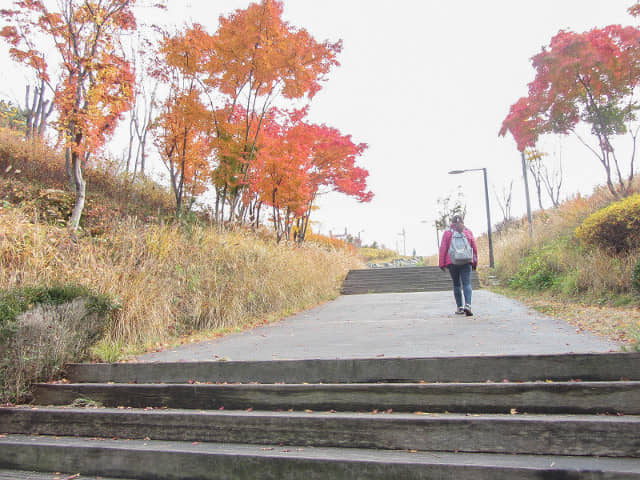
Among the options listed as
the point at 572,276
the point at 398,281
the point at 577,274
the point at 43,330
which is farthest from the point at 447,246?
the point at 398,281

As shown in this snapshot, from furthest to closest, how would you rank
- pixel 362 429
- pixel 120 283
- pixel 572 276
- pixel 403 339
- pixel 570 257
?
pixel 570 257
pixel 572 276
pixel 120 283
pixel 403 339
pixel 362 429

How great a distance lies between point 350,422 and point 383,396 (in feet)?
1.27

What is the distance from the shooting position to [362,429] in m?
2.60

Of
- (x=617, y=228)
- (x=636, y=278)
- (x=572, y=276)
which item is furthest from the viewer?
(x=572, y=276)

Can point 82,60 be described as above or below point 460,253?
above

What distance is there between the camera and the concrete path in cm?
393

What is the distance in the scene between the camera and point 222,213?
520 inches

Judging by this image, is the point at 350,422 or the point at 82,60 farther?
the point at 82,60

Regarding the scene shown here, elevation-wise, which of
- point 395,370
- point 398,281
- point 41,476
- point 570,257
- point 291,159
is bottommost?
point 41,476

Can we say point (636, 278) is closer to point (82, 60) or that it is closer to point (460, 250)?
point (460, 250)

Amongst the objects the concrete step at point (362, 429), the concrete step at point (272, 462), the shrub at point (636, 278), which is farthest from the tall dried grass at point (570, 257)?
the concrete step at point (272, 462)

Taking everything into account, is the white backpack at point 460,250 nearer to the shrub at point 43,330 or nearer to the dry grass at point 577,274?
the dry grass at point 577,274

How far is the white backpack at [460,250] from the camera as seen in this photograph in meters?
6.76

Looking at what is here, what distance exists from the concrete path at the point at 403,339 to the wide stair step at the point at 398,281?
663cm
